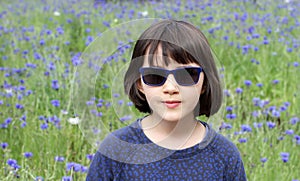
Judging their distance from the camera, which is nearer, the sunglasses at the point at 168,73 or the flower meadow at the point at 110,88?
the sunglasses at the point at 168,73

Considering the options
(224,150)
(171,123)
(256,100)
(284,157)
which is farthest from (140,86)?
(256,100)

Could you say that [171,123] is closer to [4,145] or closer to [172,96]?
[172,96]

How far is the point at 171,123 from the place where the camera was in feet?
4.58

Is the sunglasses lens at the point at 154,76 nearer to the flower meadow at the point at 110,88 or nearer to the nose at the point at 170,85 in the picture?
the nose at the point at 170,85

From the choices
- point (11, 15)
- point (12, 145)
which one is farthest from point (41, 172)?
point (11, 15)

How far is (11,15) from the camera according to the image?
18.8 feet

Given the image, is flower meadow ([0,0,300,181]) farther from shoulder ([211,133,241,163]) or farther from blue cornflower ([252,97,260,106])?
shoulder ([211,133,241,163])

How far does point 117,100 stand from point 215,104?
27 cm

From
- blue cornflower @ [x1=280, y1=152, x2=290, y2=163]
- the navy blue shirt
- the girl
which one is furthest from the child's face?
blue cornflower @ [x1=280, y1=152, x2=290, y2=163]

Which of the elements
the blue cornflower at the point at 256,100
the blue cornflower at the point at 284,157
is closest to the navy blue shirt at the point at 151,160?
the blue cornflower at the point at 284,157

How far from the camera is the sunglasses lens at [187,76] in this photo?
1245mm

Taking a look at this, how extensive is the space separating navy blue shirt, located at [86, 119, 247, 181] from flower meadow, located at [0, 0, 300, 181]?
0.08 meters

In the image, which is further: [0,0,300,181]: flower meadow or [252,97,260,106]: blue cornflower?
[252,97,260,106]: blue cornflower

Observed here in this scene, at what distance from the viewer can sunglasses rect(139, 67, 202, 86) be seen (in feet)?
4.07
